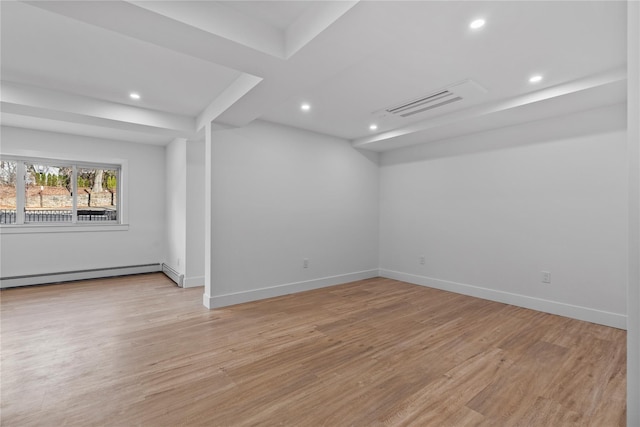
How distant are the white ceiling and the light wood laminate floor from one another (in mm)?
2348

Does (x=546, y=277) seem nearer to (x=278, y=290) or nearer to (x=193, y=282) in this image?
(x=278, y=290)

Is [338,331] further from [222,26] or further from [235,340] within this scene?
[222,26]

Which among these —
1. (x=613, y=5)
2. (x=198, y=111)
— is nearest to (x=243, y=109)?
(x=198, y=111)

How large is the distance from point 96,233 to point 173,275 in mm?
1618

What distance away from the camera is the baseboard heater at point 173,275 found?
463cm

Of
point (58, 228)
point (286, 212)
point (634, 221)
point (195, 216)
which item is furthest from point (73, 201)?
point (634, 221)

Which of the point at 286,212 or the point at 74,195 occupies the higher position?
the point at 74,195

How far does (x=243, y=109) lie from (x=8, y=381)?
2.96 metres

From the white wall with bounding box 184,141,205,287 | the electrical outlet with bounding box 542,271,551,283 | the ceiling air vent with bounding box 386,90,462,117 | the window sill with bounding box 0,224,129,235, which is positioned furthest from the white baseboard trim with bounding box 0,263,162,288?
the electrical outlet with bounding box 542,271,551,283

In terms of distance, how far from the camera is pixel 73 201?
5.14 m

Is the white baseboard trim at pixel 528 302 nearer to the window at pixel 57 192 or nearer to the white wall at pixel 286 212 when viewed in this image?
the white wall at pixel 286 212

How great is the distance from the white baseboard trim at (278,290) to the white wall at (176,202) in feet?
4.53

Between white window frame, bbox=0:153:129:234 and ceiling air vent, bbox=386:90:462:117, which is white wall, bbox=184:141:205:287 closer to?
white window frame, bbox=0:153:129:234

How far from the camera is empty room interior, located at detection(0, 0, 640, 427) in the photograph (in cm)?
186
